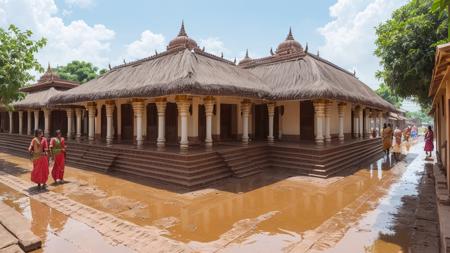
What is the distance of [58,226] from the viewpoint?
573 cm

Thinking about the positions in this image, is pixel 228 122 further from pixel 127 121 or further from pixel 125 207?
pixel 125 207

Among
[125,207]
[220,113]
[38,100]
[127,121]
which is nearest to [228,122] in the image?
[220,113]

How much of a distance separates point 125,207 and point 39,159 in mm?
3707

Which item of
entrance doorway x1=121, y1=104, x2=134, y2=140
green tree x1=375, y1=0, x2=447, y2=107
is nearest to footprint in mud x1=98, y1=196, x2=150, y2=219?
entrance doorway x1=121, y1=104, x2=134, y2=140

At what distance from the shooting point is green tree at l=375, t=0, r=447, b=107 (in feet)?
36.1

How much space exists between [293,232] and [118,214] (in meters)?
3.92

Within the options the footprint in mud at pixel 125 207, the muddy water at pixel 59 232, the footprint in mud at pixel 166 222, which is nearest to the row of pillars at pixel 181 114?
the footprint in mud at pixel 125 207

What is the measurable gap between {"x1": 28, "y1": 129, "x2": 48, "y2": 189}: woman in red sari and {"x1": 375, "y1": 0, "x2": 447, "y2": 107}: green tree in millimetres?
13480

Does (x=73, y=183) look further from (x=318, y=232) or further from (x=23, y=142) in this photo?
(x=23, y=142)

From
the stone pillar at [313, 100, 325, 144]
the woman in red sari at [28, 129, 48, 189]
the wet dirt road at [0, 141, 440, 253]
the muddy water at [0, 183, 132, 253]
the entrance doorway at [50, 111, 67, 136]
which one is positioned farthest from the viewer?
the entrance doorway at [50, 111, 67, 136]

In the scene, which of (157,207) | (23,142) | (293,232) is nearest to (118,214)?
(157,207)

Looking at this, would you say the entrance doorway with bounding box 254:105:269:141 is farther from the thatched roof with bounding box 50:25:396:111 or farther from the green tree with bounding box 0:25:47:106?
the green tree with bounding box 0:25:47:106

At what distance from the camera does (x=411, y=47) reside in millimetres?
11273

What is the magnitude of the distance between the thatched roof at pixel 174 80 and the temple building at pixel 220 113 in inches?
1.8
